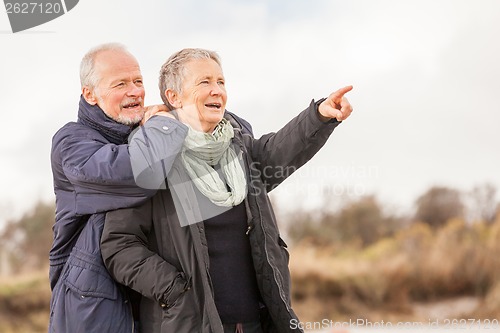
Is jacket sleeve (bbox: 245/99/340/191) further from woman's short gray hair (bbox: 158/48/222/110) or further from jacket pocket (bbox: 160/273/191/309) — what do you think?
jacket pocket (bbox: 160/273/191/309)

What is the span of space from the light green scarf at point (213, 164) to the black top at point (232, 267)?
2.7 inches

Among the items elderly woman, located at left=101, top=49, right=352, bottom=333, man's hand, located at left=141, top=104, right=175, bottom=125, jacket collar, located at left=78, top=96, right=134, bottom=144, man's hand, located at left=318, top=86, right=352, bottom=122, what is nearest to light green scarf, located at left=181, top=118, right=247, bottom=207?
elderly woman, located at left=101, top=49, right=352, bottom=333

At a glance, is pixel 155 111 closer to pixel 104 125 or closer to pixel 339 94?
pixel 104 125

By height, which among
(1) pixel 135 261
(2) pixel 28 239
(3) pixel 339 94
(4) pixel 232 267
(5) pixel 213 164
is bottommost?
(2) pixel 28 239


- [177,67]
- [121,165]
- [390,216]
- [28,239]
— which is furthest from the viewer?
[390,216]

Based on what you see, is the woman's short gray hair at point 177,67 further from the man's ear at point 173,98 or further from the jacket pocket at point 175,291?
the jacket pocket at point 175,291

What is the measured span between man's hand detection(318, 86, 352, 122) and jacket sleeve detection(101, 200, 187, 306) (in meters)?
0.68

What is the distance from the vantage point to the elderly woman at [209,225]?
2213 millimetres

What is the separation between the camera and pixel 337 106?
2.35 meters

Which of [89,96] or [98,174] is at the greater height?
[89,96]

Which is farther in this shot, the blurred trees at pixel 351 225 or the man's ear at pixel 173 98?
the blurred trees at pixel 351 225

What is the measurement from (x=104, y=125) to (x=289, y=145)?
0.63m

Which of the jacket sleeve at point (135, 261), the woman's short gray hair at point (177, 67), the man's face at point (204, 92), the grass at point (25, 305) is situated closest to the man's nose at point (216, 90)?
the man's face at point (204, 92)

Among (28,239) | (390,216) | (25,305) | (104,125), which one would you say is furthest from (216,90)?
(390,216)
